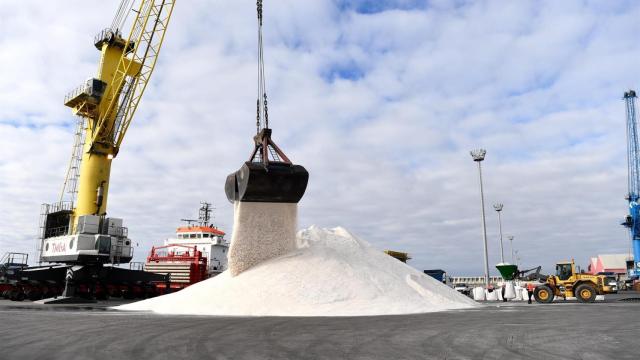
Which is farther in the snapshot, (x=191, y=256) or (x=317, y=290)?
(x=191, y=256)

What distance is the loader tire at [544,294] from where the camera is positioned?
26631mm

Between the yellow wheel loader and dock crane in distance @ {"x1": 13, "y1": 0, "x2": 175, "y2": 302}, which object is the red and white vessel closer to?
dock crane in distance @ {"x1": 13, "y1": 0, "x2": 175, "y2": 302}

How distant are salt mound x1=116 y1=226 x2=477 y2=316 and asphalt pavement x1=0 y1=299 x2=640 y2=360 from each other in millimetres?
4208

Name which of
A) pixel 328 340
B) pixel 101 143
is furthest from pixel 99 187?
pixel 328 340

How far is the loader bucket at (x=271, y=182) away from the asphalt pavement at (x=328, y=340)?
26.8 ft

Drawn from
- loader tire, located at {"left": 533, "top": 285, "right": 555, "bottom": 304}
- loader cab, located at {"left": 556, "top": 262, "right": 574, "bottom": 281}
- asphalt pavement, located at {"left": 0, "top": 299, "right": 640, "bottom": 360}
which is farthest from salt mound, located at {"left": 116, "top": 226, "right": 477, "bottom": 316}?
loader cab, located at {"left": 556, "top": 262, "right": 574, "bottom": 281}

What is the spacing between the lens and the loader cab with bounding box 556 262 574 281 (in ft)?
92.1

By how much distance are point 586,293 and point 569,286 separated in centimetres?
106

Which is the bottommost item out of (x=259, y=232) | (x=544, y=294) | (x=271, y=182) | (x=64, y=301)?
(x=64, y=301)

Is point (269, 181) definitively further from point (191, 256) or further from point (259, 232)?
point (191, 256)

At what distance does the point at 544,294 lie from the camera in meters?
26.9

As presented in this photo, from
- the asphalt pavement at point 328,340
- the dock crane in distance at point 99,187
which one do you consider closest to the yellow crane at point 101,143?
the dock crane in distance at point 99,187

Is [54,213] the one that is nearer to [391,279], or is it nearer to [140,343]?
[391,279]

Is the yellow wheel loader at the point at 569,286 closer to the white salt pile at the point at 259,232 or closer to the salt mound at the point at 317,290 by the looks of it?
the salt mound at the point at 317,290
